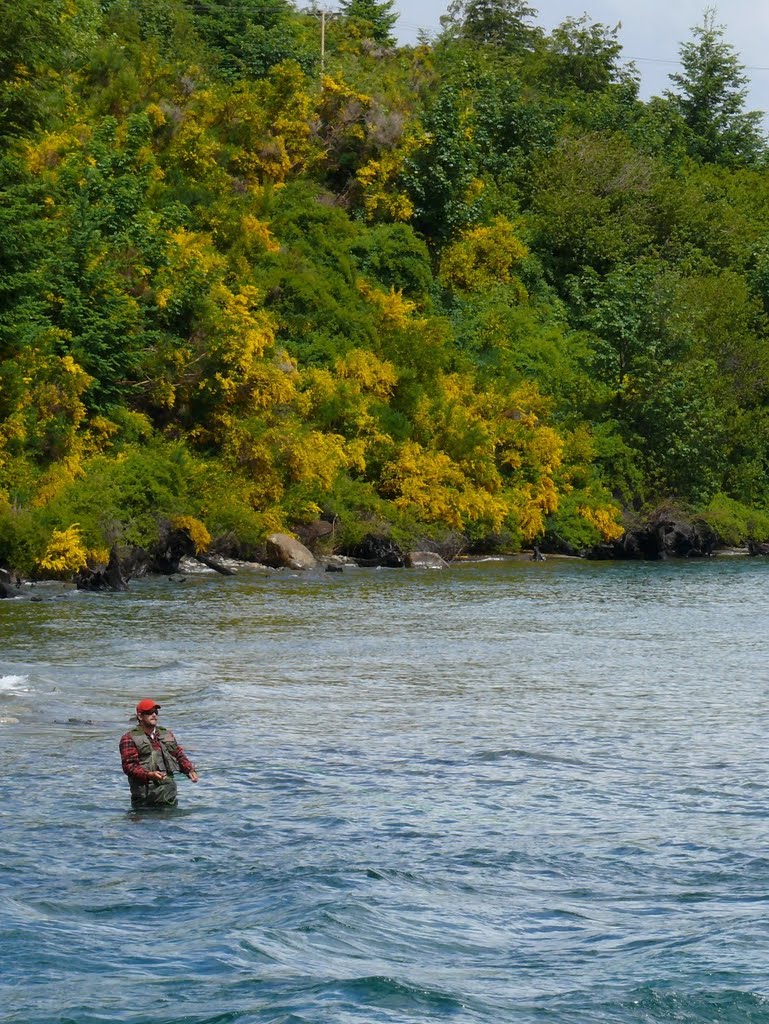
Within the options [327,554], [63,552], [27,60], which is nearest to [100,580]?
[63,552]

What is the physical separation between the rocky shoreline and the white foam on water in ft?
41.8

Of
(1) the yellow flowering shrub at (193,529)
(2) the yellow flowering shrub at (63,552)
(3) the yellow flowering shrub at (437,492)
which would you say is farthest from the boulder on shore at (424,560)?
(2) the yellow flowering shrub at (63,552)

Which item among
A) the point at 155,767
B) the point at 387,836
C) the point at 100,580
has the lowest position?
the point at 387,836

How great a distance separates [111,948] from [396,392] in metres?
46.4

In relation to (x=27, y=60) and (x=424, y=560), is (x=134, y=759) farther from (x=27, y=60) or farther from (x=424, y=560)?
(x=424, y=560)

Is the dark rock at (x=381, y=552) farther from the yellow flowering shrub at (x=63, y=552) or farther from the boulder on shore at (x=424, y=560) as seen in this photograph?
the yellow flowering shrub at (x=63, y=552)

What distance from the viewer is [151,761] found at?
596 inches

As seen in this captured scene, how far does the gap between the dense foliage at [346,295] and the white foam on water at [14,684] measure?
15.5 meters

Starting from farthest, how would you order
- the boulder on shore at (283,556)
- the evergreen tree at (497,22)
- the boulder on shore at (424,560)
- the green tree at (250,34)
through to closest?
the evergreen tree at (497,22), the green tree at (250,34), the boulder on shore at (424,560), the boulder on shore at (283,556)

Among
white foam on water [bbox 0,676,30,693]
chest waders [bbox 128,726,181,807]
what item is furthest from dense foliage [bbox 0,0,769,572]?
chest waders [bbox 128,726,181,807]

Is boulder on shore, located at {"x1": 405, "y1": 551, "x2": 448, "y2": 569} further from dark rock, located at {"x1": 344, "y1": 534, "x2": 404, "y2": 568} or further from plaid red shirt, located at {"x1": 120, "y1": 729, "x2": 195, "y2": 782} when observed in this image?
plaid red shirt, located at {"x1": 120, "y1": 729, "x2": 195, "y2": 782}

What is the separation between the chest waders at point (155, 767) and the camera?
1506 cm

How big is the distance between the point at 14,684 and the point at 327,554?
27202 mm

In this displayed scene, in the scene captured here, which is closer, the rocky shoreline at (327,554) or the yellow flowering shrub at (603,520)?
the rocky shoreline at (327,554)
